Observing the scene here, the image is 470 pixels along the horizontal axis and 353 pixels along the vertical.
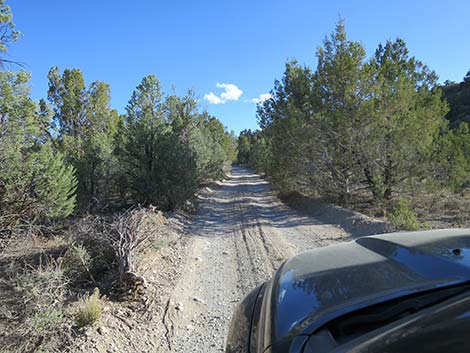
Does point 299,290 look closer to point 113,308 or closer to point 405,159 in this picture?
point 113,308

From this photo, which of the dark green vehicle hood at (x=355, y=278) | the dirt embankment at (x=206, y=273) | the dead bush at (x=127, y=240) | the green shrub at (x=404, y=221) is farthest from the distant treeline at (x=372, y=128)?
the dark green vehicle hood at (x=355, y=278)

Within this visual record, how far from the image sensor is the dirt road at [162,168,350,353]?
3957 mm

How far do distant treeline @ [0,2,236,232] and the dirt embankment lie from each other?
3728 millimetres

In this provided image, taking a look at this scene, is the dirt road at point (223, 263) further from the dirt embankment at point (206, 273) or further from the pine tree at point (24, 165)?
the pine tree at point (24, 165)

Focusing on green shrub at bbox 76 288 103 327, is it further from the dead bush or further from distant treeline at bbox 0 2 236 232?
distant treeline at bbox 0 2 236 232

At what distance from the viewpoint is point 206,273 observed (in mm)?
5926

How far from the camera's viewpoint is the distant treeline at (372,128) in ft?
36.1

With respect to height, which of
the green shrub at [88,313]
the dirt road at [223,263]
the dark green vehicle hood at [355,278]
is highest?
the dark green vehicle hood at [355,278]

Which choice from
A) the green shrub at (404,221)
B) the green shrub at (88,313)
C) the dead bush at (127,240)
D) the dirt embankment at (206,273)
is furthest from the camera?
the green shrub at (404,221)

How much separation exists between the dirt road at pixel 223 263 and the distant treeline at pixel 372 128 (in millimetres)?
3216

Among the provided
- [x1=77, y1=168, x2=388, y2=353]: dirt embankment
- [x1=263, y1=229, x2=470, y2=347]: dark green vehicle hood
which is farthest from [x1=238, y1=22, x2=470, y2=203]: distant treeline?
[x1=263, y1=229, x2=470, y2=347]: dark green vehicle hood

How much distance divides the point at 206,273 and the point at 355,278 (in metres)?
4.49

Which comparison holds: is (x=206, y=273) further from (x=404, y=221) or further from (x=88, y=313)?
(x=404, y=221)

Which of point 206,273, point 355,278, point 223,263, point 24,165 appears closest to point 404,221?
point 223,263
